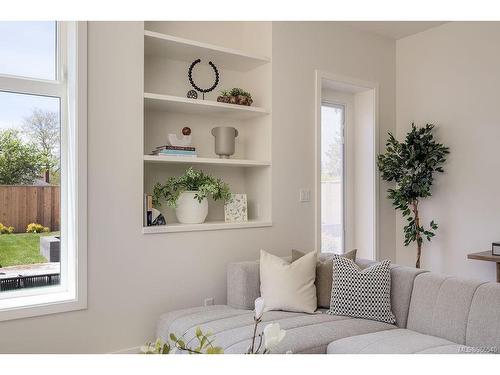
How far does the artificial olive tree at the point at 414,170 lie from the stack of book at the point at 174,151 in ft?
5.92

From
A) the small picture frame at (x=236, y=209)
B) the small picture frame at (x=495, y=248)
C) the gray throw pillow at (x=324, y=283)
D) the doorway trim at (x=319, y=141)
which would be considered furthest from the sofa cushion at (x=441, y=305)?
the small picture frame at (x=236, y=209)

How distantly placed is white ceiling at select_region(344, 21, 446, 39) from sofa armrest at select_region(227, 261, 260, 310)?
225cm

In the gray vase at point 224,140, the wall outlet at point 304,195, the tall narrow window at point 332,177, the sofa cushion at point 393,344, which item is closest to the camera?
the sofa cushion at point 393,344

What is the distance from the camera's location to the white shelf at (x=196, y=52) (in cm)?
279

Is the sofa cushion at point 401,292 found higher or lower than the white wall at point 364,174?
lower

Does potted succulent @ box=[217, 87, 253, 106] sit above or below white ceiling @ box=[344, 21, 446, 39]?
below

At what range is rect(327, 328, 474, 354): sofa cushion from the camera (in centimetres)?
191

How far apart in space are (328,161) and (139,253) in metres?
2.04

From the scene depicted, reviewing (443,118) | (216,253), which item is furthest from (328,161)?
(216,253)

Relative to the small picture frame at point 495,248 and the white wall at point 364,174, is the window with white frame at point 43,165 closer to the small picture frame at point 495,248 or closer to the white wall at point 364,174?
the white wall at point 364,174

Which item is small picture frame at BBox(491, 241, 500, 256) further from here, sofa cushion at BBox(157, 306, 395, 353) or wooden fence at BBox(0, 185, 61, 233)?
wooden fence at BBox(0, 185, 61, 233)

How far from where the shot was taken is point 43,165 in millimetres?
2562

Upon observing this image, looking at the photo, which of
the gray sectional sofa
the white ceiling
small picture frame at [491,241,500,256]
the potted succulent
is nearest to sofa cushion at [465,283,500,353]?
the gray sectional sofa
